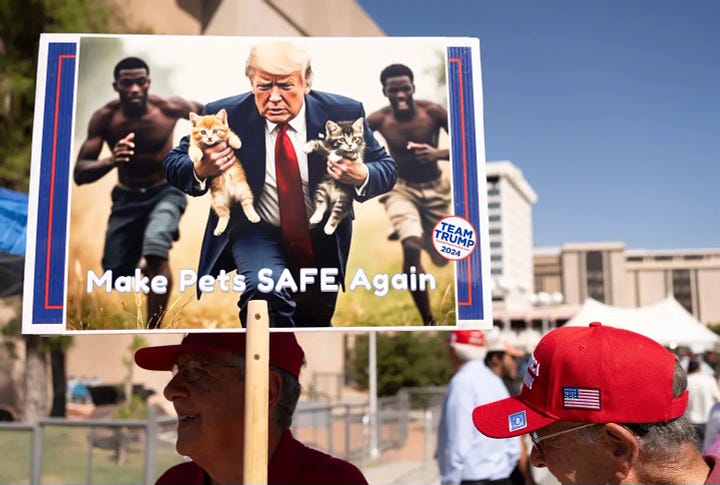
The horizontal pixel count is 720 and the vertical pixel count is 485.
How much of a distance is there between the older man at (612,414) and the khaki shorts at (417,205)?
1.55 ft

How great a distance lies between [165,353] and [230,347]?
0.22 metres

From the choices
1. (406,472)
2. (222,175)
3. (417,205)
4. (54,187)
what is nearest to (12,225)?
(54,187)

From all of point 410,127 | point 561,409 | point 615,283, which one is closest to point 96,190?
point 410,127

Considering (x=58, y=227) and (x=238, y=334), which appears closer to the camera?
(x=58, y=227)

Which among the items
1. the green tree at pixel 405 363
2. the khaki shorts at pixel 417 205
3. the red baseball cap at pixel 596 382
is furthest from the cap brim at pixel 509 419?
the green tree at pixel 405 363

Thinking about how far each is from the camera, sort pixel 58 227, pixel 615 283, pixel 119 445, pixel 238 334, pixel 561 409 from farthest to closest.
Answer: pixel 615 283 < pixel 119 445 < pixel 238 334 < pixel 58 227 < pixel 561 409

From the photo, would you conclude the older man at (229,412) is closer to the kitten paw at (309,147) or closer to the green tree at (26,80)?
the kitten paw at (309,147)

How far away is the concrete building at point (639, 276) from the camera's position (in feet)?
489

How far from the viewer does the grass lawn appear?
5785 millimetres

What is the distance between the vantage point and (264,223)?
209 cm

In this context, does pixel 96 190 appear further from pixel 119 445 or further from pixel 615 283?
pixel 615 283

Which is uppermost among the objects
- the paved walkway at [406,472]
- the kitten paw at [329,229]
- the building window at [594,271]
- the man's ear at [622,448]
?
the building window at [594,271]

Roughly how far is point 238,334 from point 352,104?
75 centimetres

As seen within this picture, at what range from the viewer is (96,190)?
212cm
